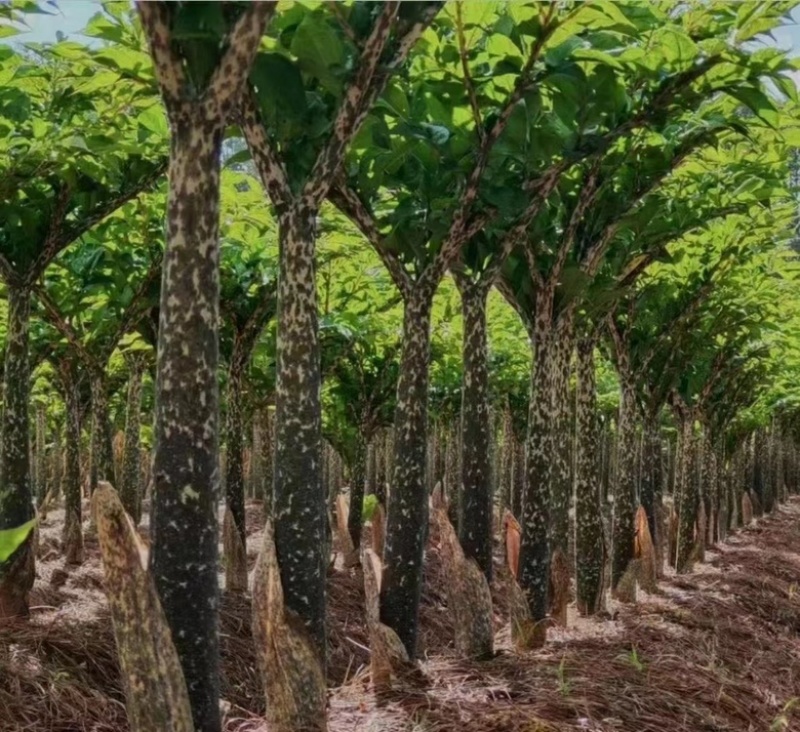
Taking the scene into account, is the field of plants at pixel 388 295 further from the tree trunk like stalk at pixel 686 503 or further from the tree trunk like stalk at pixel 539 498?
the tree trunk like stalk at pixel 686 503

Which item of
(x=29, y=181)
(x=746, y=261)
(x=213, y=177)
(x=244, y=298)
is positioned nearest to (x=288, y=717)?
(x=213, y=177)

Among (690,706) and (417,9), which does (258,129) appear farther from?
(690,706)

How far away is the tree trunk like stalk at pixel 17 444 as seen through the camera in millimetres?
7918

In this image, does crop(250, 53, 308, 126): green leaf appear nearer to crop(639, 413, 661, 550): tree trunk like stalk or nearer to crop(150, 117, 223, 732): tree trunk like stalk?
crop(150, 117, 223, 732): tree trunk like stalk

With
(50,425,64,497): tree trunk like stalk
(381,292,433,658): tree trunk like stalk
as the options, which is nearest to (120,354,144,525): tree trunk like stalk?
(381,292,433,658): tree trunk like stalk

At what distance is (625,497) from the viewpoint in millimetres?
11383

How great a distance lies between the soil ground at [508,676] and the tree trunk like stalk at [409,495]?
50cm

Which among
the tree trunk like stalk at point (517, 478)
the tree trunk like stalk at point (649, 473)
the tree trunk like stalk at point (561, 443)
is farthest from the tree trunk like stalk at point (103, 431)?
the tree trunk like stalk at point (517, 478)

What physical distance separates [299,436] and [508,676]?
263cm

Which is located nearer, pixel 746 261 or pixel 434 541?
pixel 746 261

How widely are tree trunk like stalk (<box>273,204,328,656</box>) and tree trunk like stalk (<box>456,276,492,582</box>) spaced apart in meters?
2.27

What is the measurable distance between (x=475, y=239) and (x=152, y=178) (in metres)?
3.00

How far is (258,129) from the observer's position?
469cm

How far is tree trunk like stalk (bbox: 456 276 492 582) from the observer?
6965 millimetres
